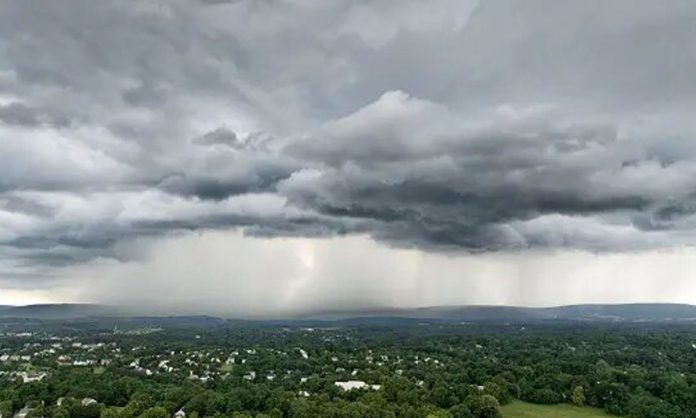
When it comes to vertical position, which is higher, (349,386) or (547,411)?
Answer: (349,386)

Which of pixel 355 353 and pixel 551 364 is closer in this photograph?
pixel 551 364

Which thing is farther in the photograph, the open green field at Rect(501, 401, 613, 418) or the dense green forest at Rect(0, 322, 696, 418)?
the open green field at Rect(501, 401, 613, 418)

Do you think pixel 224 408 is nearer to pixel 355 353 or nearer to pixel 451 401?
pixel 451 401

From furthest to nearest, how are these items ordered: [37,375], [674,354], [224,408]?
[674,354], [37,375], [224,408]

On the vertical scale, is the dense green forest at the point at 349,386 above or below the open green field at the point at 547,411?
above

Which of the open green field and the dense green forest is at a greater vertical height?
the dense green forest

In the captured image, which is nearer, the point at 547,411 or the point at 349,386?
the point at 547,411

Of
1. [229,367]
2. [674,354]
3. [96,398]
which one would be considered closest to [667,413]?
[674,354]

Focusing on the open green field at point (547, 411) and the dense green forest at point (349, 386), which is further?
the open green field at point (547, 411)
